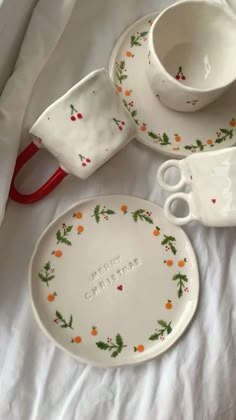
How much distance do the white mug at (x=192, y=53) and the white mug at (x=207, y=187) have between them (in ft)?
0.20

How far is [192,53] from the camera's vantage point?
1.90 ft

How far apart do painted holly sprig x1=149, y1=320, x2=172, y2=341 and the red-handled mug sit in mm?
163

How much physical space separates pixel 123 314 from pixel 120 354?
4 cm

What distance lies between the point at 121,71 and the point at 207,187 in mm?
156

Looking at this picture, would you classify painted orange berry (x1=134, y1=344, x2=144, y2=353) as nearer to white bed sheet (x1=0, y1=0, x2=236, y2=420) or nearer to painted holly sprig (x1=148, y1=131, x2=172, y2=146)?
white bed sheet (x1=0, y1=0, x2=236, y2=420)

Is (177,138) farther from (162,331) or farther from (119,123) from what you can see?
(162,331)

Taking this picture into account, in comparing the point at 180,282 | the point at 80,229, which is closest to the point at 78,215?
the point at 80,229

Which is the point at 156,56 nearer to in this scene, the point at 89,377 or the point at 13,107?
the point at 13,107

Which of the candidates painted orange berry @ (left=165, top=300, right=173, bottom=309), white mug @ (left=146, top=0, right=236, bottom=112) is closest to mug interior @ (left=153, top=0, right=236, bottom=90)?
white mug @ (left=146, top=0, right=236, bottom=112)

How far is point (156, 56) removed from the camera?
510 mm

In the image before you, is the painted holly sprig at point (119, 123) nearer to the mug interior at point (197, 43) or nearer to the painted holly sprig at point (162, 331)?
the mug interior at point (197, 43)

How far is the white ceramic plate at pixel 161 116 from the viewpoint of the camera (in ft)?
1.82

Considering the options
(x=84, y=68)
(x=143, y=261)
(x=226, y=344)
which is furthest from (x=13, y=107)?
(x=226, y=344)

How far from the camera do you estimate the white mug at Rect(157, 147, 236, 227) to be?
0.49 meters
